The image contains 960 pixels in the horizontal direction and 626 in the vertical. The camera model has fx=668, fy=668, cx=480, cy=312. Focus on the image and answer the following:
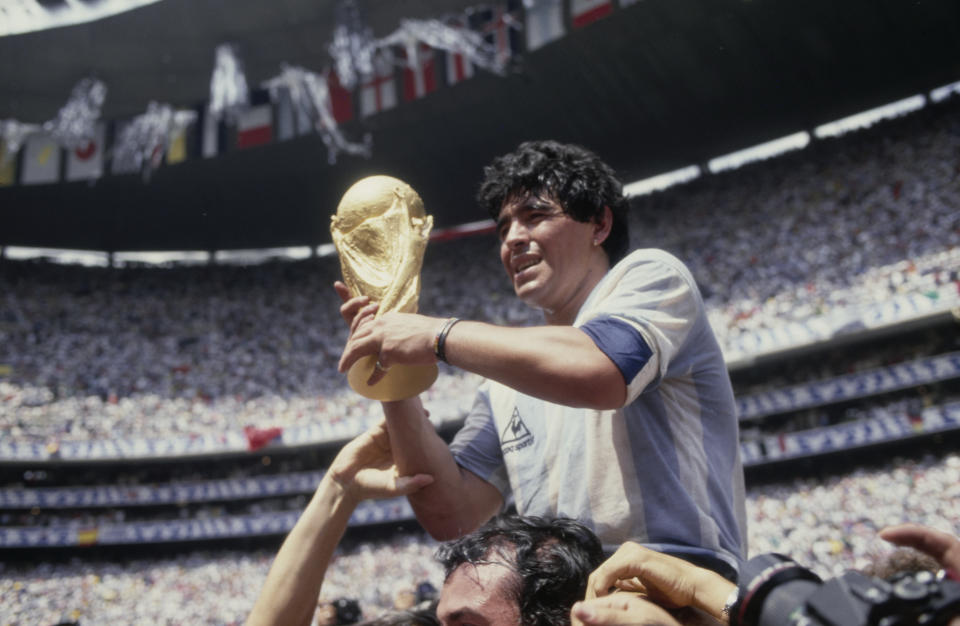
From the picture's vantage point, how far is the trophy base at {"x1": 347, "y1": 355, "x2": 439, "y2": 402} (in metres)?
1.85

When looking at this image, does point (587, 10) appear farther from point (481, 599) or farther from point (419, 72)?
point (481, 599)

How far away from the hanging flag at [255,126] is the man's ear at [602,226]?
1851 cm

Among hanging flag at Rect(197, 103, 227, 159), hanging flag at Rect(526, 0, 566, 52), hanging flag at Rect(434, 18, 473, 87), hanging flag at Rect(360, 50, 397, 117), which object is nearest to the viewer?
hanging flag at Rect(526, 0, 566, 52)

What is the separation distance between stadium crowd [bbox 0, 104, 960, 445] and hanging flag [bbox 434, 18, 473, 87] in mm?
6355

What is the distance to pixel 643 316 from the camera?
1.58 m

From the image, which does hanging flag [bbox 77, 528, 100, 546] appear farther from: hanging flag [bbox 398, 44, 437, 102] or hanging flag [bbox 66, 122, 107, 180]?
hanging flag [bbox 398, 44, 437, 102]

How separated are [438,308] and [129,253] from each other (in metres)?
13.3

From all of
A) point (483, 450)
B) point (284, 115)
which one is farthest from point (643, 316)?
point (284, 115)

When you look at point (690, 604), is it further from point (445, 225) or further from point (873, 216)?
point (445, 225)

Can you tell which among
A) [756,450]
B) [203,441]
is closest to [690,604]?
[756,450]

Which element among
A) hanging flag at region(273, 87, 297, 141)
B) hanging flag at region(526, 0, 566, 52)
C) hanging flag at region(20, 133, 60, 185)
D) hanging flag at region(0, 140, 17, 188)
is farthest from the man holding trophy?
hanging flag at region(0, 140, 17, 188)

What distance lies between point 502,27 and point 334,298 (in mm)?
10717

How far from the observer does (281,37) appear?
17984 mm

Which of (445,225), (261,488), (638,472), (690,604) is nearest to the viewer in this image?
(690,604)
